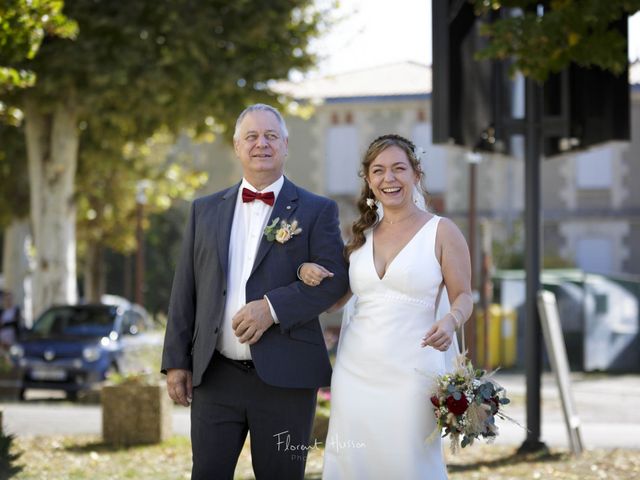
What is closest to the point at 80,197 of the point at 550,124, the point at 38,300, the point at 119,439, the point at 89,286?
the point at 38,300

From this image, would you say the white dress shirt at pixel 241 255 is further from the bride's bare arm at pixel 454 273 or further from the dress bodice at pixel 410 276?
the bride's bare arm at pixel 454 273

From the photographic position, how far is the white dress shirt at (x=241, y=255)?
16.5 feet

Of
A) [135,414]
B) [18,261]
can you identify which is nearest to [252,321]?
[135,414]

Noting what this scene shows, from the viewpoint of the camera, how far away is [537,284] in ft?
33.6

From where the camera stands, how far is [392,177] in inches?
208

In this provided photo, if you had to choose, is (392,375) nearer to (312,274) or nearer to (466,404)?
(466,404)

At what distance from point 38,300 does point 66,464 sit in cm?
1211

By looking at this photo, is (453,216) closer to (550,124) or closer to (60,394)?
(60,394)

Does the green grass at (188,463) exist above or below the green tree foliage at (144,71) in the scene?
below

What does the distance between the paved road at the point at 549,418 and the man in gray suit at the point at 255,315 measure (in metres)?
5.21

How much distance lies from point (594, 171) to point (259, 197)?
38302 mm

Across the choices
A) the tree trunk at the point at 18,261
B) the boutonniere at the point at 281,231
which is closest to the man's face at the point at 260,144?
the boutonniere at the point at 281,231

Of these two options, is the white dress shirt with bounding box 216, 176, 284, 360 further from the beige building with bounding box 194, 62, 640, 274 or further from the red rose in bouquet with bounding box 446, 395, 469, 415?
the beige building with bounding box 194, 62, 640, 274

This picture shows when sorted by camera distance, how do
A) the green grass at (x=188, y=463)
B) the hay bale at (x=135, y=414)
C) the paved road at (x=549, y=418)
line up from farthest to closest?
the paved road at (x=549, y=418)
the hay bale at (x=135, y=414)
the green grass at (x=188, y=463)
